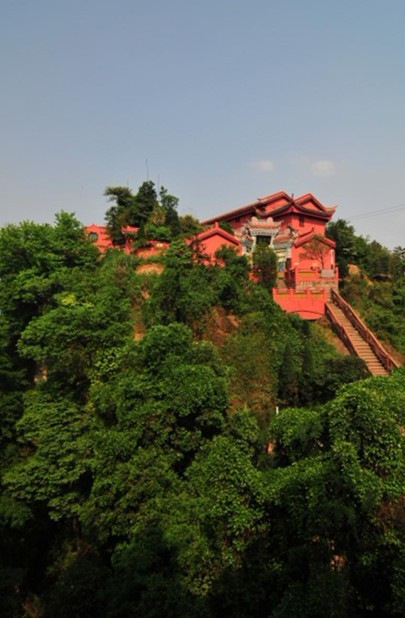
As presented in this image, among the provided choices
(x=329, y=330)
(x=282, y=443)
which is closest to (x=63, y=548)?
(x=282, y=443)

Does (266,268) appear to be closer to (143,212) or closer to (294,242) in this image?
(294,242)

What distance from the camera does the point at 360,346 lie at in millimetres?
16172

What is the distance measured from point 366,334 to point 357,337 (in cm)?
36

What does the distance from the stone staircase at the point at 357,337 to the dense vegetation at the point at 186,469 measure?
4.23ft

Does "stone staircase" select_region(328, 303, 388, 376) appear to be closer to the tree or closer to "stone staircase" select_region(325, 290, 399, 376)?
"stone staircase" select_region(325, 290, 399, 376)

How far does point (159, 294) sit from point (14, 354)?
6386 millimetres

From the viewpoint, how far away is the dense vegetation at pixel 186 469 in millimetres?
7391

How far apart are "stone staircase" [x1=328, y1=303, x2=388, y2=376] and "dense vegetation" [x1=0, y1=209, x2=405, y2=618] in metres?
1.28

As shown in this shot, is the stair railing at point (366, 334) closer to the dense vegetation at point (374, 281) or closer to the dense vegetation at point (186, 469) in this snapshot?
the dense vegetation at point (374, 281)

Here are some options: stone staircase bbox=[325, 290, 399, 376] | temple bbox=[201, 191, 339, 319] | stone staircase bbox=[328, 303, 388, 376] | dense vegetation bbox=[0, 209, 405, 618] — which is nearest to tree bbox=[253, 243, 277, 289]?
temple bbox=[201, 191, 339, 319]

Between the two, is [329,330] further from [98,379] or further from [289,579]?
[289,579]

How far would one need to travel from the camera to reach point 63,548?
39.1 feet

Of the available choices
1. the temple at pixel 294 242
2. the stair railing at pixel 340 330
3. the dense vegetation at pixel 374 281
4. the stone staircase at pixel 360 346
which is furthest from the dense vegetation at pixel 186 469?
the dense vegetation at pixel 374 281

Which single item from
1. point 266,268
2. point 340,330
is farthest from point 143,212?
point 340,330
